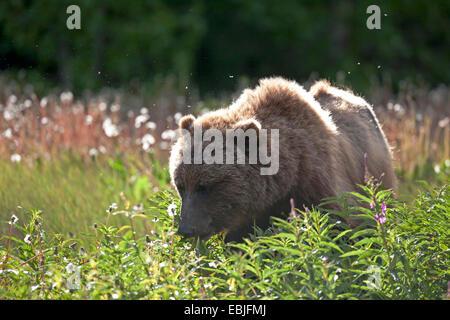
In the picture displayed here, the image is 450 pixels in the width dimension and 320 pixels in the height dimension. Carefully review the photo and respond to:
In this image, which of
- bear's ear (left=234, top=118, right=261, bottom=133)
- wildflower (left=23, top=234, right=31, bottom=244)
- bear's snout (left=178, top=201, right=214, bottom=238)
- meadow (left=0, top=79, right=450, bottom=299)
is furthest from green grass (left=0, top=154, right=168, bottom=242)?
bear's ear (left=234, top=118, right=261, bottom=133)

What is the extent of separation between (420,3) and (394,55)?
152 cm

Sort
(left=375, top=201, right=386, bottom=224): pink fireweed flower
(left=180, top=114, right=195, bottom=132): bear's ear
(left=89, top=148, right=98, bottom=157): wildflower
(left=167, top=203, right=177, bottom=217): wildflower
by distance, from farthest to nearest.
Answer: (left=89, top=148, right=98, bottom=157): wildflower → (left=180, top=114, right=195, bottom=132): bear's ear → (left=167, top=203, right=177, bottom=217): wildflower → (left=375, top=201, right=386, bottom=224): pink fireweed flower

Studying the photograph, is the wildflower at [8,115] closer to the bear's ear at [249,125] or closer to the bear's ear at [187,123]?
the bear's ear at [187,123]

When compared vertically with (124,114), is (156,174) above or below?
below

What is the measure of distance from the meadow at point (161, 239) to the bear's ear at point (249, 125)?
603 millimetres

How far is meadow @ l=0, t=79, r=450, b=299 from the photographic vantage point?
120 inches

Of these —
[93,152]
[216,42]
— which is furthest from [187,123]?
[216,42]

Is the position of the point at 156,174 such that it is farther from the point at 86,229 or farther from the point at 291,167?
the point at 291,167

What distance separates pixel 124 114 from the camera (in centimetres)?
1012

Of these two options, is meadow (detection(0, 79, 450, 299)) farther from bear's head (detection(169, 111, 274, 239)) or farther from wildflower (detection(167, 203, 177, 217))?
bear's head (detection(169, 111, 274, 239))

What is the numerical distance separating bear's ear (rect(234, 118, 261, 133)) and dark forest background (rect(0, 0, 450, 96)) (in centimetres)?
905

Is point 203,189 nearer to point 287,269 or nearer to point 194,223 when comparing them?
point 194,223

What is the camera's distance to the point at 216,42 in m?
18.1
